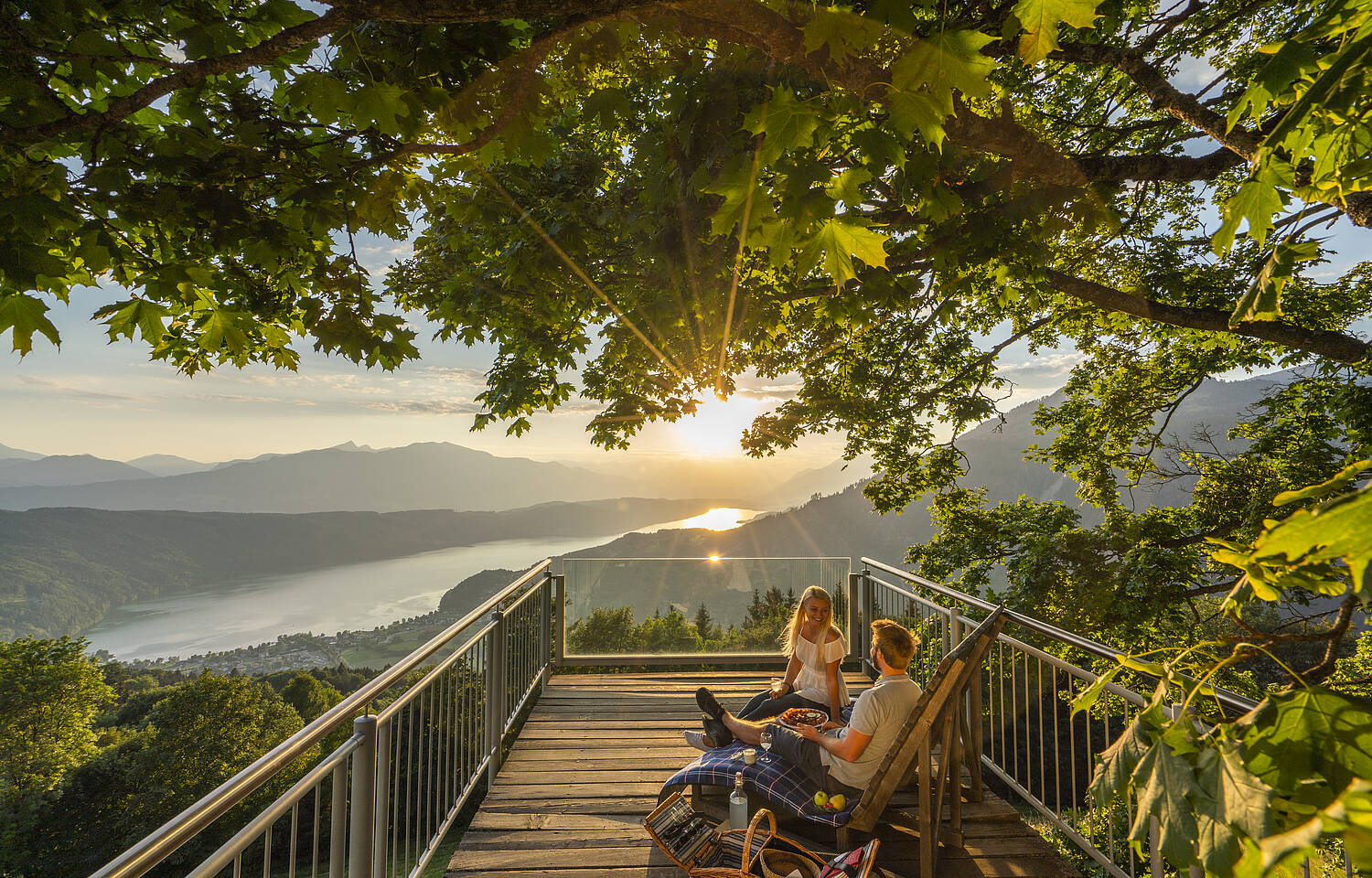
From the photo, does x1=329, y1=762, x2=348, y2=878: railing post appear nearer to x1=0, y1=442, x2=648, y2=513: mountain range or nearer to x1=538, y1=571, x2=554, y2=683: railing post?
x1=538, y1=571, x2=554, y2=683: railing post

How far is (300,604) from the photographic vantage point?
83125 millimetres

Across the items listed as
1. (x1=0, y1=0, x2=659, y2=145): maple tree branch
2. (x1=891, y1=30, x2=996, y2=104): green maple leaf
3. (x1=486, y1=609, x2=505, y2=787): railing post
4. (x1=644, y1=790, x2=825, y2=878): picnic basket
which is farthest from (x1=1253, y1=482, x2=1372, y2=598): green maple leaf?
(x1=486, y1=609, x2=505, y2=787): railing post

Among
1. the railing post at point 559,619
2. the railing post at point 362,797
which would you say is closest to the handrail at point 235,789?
the railing post at point 362,797

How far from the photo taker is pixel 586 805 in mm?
4094

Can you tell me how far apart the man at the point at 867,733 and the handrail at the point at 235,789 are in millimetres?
2325

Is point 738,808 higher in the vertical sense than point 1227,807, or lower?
lower

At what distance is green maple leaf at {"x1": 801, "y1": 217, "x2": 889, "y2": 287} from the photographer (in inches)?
86.0

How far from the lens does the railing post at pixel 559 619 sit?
725 centimetres

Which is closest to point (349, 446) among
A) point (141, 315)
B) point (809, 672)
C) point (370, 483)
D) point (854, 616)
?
point (370, 483)

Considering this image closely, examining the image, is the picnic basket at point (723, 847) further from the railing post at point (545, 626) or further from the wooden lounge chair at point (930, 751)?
the railing post at point (545, 626)

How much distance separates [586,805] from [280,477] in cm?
15924

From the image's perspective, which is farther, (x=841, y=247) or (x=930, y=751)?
(x=930, y=751)

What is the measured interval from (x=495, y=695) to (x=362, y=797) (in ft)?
7.12

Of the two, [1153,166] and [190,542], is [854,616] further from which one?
[190,542]
